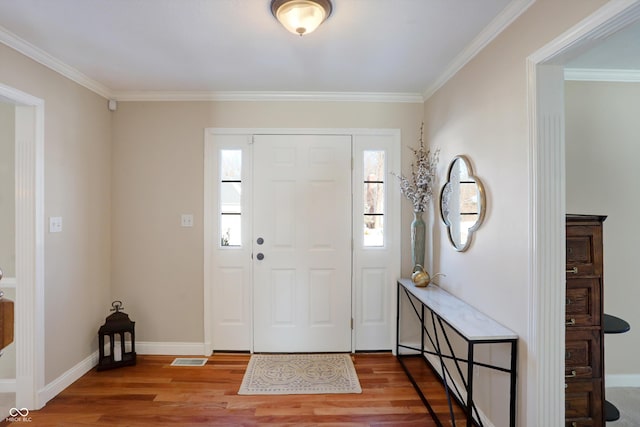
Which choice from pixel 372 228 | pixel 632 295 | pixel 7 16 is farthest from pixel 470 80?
pixel 7 16

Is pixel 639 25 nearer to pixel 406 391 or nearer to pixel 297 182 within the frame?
pixel 297 182

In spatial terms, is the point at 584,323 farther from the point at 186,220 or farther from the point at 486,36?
the point at 186,220

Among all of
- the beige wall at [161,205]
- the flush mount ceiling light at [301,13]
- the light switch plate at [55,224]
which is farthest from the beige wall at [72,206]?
the flush mount ceiling light at [301,13]

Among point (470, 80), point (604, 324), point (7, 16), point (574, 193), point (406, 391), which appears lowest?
point (406, 391)

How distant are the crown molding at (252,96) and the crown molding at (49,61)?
0.64 feet

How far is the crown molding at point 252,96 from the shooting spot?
9.95ft

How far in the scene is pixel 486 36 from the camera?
201cm

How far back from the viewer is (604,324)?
192 cm

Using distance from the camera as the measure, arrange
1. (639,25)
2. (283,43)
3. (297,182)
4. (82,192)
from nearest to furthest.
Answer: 1. (639,25)
2. (283,43)
3. (82,192)
4. (297,182)

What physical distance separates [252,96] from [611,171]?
302 centimetres

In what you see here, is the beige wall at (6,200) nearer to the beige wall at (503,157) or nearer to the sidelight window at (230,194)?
the sidelight window at (230,194)

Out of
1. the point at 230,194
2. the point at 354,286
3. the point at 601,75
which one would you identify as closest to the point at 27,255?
the point at 230,194

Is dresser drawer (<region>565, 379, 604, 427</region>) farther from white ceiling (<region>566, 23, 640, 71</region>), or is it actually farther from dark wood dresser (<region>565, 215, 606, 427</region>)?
white ceiling (<region>566, 23, 640, 71</region>)

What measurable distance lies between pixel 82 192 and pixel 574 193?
3946 mm
